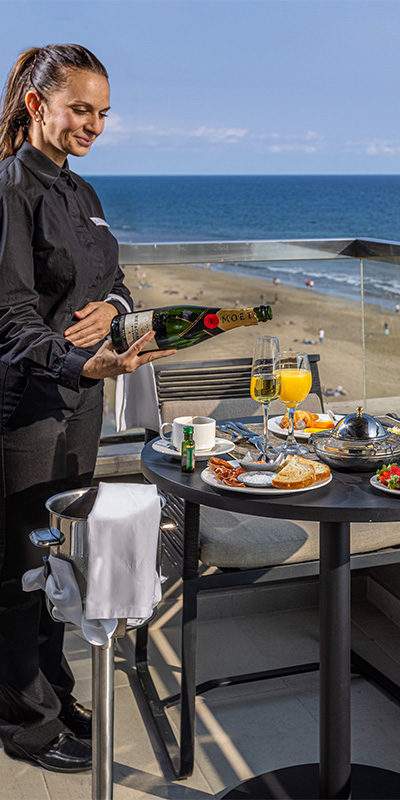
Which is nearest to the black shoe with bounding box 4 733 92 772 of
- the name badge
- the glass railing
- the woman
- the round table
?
the woman

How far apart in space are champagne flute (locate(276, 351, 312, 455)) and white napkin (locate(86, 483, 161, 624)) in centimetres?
57

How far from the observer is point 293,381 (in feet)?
5.74

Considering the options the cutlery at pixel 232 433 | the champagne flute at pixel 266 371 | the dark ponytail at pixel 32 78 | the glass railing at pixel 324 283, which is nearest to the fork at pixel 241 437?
the cutlery at pixel 232 433

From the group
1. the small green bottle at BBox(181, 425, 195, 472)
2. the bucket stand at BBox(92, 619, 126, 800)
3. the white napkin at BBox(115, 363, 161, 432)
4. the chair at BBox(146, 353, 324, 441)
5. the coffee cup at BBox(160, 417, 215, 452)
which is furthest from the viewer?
the chair at BBox(146, 353, 324, 441)

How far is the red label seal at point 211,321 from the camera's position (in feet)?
5.57

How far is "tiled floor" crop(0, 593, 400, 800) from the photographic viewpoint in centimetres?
197

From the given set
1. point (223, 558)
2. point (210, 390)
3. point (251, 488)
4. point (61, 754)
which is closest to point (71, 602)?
point (251, 488)

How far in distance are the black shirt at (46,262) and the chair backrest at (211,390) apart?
1.68 feet

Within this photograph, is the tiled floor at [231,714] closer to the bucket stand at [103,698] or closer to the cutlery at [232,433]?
the bucket stand at [103,698]

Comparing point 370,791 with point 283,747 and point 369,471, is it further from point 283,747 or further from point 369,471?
point 369,471

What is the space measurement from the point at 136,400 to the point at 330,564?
36.4 inches

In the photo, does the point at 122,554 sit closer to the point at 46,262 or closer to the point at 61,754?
the point at 46,262

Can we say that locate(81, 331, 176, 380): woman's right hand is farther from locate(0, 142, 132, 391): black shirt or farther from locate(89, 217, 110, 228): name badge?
locate(89, 217, 110, 228): name badge

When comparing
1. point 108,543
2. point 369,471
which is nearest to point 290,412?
point 369,471
